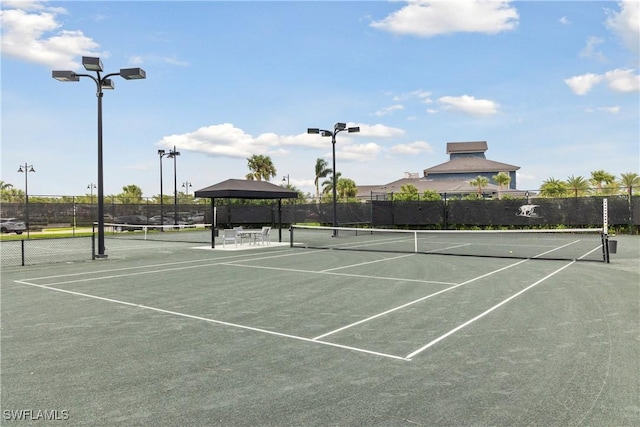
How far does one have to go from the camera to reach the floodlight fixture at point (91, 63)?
16370 millimetres

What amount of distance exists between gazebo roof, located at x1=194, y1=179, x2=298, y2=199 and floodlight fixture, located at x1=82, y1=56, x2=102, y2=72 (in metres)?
6.98

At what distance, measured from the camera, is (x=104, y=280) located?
12.0 metres

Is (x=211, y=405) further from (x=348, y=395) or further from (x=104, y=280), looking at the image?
(x=104, y=280)

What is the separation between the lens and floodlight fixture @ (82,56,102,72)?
16370 millimetres

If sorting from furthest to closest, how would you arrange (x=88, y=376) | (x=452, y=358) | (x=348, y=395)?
1. (x=452, y=358)
2. (x=88, y=376)
3. (x=348, y=395)

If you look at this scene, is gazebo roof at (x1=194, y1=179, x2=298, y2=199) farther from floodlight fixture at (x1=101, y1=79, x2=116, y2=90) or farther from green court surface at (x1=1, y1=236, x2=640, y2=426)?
green court surface at (x1=1, y1=236, x2=640, y2=426)

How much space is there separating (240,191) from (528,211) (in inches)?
732

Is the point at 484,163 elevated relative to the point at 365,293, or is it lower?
elevated

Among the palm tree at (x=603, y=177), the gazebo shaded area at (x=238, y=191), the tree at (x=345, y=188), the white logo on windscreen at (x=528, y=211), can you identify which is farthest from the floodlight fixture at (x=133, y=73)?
the tree at (x=345, y=188)

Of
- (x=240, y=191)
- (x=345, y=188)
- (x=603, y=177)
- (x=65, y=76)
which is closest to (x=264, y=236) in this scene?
(x=240, y=191)

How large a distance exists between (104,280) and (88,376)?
7.70 metres

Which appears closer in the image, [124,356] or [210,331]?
[124,356]

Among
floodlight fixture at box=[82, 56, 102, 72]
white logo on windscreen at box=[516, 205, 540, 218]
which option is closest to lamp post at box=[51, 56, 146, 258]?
floodlight fixture at box=[82, 56, 102, 72]

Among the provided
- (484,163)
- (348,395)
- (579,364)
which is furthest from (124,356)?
(484,163)
